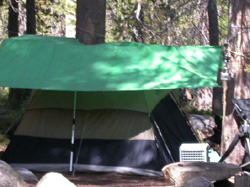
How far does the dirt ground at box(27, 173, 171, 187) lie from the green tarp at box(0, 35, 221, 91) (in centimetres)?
153

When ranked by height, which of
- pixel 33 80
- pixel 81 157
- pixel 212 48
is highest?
pixel 212 48

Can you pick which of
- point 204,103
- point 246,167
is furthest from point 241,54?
point 204,103

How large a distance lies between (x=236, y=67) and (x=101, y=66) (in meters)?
2.39

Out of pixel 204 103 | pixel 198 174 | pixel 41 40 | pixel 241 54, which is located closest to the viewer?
pixel 198 174

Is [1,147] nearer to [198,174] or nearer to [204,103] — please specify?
[198,174]

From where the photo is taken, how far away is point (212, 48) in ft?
25.6

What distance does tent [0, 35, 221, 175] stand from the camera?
6703mm

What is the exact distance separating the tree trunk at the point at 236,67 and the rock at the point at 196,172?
64.4 inches

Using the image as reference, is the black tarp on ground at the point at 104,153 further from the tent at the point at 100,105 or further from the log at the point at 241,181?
the log at the point at 241,181

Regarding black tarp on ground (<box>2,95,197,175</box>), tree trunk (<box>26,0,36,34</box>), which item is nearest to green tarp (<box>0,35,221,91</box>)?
black tarp on ground (<box>2,95,197,175</box>)

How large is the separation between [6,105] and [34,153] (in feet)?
24.6

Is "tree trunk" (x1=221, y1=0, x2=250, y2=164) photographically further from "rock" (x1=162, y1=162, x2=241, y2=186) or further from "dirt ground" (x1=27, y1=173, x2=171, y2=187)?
"rock" (x1=162, y1=162, x2=241, y2=186)

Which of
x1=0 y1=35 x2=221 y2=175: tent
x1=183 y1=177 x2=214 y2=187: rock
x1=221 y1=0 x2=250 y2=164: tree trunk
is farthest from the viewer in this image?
x1=221 y1=0 x2=250 y2=164: tree trunk

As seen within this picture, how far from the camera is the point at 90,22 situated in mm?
8227
